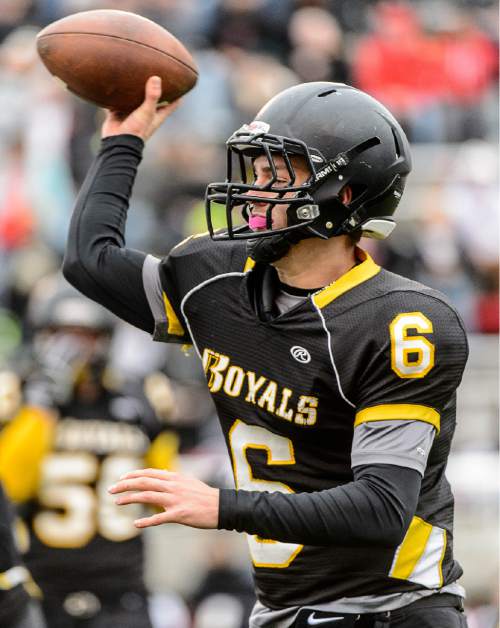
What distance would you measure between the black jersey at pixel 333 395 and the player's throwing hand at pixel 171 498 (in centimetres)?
38

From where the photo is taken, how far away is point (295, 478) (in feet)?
10.6

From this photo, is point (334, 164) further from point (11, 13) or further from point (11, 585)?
point (11, 13)

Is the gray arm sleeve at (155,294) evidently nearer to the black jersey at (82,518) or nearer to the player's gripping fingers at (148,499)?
the player's gripping fingers at (148,499)

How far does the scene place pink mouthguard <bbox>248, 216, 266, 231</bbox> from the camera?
10.7ft

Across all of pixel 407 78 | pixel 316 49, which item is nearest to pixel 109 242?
pixel 316 49

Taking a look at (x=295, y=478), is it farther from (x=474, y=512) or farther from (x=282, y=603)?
(x=474, y=512)

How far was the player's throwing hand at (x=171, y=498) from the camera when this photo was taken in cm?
280

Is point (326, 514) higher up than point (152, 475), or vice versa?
point (152, 475)

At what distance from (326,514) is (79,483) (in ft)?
10.1

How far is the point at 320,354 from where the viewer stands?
3148 mm

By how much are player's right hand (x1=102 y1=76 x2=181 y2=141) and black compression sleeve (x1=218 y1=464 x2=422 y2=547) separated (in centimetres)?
119

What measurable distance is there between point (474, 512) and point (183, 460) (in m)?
1.72

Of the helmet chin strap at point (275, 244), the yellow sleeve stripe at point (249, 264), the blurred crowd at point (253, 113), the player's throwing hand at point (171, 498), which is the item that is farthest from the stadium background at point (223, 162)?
the player's throwing hand at point (171, 498)

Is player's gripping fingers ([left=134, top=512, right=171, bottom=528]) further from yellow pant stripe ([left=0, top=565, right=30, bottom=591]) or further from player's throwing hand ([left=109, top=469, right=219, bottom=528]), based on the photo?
yellow pant stripe ([left=0, top=565, right=30, bottom=591])
